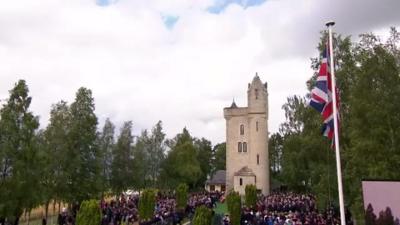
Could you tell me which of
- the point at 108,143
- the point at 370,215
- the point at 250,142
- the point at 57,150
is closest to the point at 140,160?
the point at 108,143

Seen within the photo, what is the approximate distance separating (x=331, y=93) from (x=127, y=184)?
Result: 36683 mm

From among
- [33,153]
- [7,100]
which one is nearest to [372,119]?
[33,153]

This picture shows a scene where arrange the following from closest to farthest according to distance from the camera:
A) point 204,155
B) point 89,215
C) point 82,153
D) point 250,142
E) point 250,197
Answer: point 89,215 < point 82,153 < point 250,197 < point 250,142 < point 204,155

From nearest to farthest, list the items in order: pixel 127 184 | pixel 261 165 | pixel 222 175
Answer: pixel 127 184 → pixel 261 165 → pixel 222 175

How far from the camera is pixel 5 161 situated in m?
18.0

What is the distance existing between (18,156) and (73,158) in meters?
12.4

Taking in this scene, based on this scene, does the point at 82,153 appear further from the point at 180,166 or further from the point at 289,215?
the point at 180,166

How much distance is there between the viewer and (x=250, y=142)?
57250 millimetres

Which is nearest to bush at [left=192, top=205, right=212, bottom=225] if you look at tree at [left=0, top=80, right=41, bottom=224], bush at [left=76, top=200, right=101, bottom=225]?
bush at [left=76, top=200, right=101, bottom=225]

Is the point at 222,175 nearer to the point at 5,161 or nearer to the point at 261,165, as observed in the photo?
the point at 261,165

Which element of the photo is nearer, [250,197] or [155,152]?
[250,197]

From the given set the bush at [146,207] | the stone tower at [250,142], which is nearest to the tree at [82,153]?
the bush at [146,207]

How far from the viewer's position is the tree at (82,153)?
30.7 meters

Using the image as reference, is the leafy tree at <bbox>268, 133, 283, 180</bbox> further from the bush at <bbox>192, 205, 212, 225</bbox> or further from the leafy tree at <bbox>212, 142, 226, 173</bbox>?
the bush at <bbox>192, 205, 212, 225</bbox>
